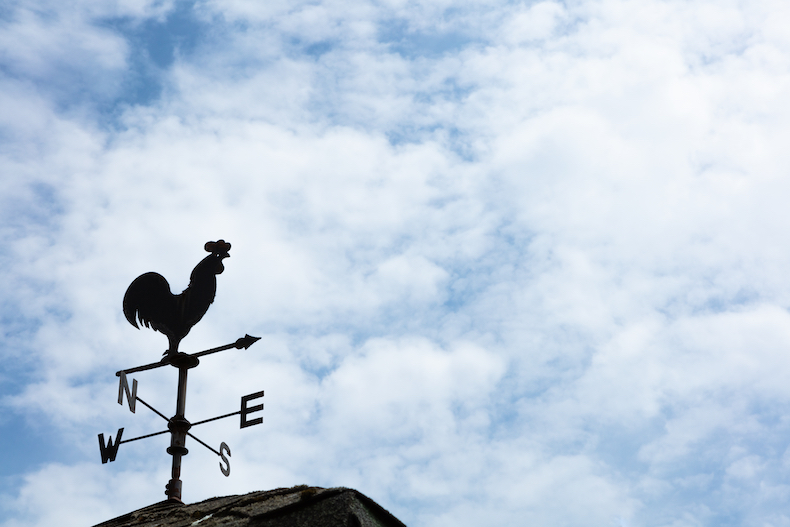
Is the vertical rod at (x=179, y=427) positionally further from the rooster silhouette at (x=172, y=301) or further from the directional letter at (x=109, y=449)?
the directional letter at (x=109, y=449)

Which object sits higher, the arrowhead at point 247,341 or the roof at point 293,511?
the arrowhead at point 247,341

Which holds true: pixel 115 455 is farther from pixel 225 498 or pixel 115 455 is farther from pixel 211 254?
pixel 225 498

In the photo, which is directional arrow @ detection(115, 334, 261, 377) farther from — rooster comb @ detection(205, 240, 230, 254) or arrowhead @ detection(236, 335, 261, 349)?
rooster comb @ detection(205, 240, 230, 254)

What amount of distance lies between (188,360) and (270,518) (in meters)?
2.80

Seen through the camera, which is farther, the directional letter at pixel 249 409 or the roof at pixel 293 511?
the directional letter at pixel 249 409

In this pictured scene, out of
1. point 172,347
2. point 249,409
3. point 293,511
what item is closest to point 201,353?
point 172,347

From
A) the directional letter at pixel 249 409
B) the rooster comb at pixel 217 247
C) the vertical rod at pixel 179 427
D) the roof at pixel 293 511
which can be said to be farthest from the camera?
the rooster comb at pixel 217 247

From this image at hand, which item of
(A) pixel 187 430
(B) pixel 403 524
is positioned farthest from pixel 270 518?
(A) pixel 187 430

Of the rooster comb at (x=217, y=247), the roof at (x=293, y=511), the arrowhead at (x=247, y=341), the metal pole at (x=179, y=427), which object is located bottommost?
the roof at (x=293, y=511)

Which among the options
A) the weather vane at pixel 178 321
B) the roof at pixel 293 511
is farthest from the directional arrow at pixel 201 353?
the roof at pixel 293 511

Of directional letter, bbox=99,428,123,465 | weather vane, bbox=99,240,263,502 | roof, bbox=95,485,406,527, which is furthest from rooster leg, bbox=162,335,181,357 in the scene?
roof, bbox=95,485,406,527

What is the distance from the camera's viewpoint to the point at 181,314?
6.29 metres

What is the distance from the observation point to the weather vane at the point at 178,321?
5.61 m

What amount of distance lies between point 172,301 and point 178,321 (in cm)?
26
